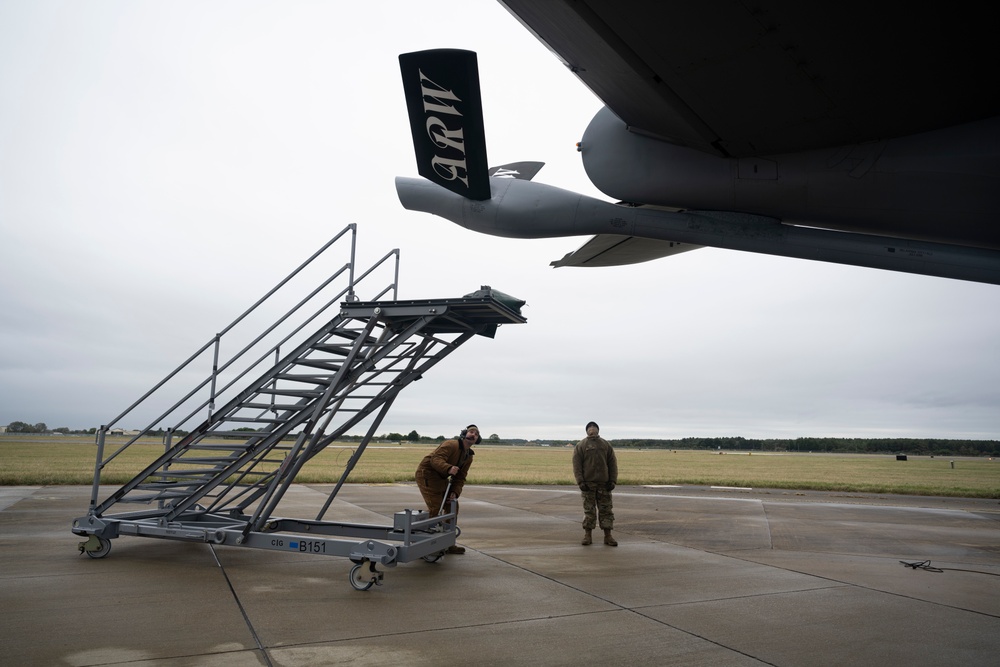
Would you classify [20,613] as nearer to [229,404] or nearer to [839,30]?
[229,404]

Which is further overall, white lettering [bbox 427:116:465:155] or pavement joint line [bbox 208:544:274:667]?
white lettering [bbox 427:116:465:155]

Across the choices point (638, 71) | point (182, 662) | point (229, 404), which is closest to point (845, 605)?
point (638, 71)

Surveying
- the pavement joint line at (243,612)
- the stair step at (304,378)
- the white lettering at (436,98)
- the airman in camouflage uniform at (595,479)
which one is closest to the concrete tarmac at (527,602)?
the pavement joint line at (243,612)

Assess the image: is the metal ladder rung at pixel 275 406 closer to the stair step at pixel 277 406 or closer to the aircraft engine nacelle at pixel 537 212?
the stair step at pixel 277 406

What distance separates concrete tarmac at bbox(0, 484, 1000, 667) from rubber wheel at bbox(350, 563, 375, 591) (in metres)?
0.09

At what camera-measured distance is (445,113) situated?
4.65 meters

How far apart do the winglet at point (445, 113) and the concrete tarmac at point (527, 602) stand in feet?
11.6

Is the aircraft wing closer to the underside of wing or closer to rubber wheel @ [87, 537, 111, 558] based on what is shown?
the underside of wing

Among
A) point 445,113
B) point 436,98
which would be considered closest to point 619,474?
point 445,113

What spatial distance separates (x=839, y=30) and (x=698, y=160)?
4.81 ft

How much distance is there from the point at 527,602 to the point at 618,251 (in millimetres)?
3521

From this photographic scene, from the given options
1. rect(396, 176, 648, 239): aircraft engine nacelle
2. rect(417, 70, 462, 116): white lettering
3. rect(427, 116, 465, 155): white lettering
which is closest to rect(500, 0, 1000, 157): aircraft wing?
rect(417, 70, 462, 116): white lettering

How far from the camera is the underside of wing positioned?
6453 mm

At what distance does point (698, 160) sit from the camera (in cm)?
490
